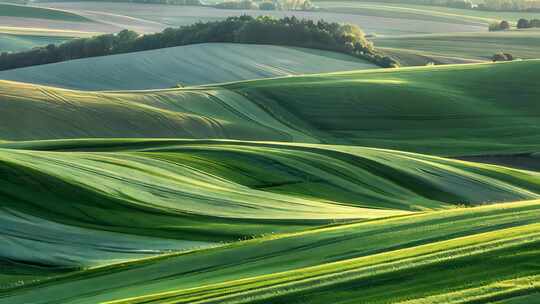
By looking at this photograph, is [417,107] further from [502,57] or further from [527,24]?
[527,24]

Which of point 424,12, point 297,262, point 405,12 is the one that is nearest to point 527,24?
point 424,12

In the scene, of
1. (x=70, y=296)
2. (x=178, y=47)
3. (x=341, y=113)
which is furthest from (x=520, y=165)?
(x=178, y=47)

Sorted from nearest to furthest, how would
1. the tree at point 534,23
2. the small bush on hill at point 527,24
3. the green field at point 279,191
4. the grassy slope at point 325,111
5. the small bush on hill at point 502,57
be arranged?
the green field at point 279,191
the grassy slope at point 325,111
the small bush on hill at point 502,57
the small bush on hill at point 527,24
the tree at point 534,23

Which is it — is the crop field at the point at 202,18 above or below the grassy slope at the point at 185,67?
below

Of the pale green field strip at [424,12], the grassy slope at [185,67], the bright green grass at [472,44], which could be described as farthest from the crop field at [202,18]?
the grassy slope at [185,67]

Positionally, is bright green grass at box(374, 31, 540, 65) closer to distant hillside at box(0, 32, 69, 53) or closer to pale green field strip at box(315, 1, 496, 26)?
distant hillside at box(0, 32, 69, 53)

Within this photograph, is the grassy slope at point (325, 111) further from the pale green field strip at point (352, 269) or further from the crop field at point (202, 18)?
the crop field at point (202, 18)

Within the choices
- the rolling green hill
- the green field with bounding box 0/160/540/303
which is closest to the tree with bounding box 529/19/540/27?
the green field with bounding box 0/160/540/303
